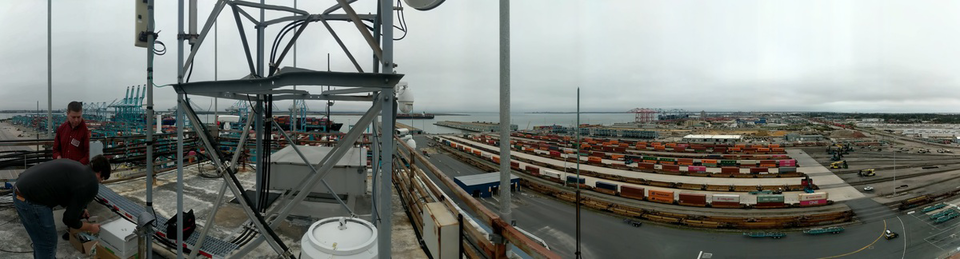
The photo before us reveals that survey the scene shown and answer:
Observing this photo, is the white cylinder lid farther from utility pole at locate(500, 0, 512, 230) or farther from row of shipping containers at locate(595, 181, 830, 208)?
row of shipping containers at locate(595, 181, 830, 208)

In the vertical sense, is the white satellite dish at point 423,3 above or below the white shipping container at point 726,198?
above

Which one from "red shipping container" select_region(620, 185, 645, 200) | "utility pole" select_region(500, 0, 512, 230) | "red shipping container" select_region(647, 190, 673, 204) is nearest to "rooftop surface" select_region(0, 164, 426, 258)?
"utility pole" select_region(500, 0, 512, 230)

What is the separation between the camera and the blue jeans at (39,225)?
2.41m

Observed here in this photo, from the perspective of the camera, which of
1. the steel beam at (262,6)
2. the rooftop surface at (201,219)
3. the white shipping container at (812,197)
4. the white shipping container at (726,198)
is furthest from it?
the white shipping container at (812,197)

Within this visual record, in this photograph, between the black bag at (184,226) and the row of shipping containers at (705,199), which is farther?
the row of shipping containers at (705,199)

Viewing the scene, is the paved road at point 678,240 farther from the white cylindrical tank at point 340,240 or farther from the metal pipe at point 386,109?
the metal pipe at point 386,109

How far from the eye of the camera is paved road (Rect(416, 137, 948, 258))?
1891 centimetres

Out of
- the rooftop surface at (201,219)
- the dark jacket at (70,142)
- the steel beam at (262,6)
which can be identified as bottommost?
the rooftop surface at (201,219)

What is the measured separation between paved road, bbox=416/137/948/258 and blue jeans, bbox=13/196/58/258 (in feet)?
55.7

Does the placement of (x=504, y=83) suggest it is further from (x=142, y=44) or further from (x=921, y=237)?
(x=921, y=237)

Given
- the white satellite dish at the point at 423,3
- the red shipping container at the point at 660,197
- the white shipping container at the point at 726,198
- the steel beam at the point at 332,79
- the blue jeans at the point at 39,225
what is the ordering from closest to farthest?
the steel beam at the point at 332,79, the white satellite dish at the point at 423,3, the blue jeans at the point at 39,225, the red shipping container at the point at 660,197, the white shipping container at the point at 726,198

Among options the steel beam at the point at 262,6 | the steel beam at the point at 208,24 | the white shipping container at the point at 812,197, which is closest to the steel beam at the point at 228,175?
the steel beam at the point at 208,24

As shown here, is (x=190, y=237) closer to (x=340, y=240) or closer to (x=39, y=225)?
(x=39, y=225)

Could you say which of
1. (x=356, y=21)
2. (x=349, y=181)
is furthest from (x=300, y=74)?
(x=349, y=181)
